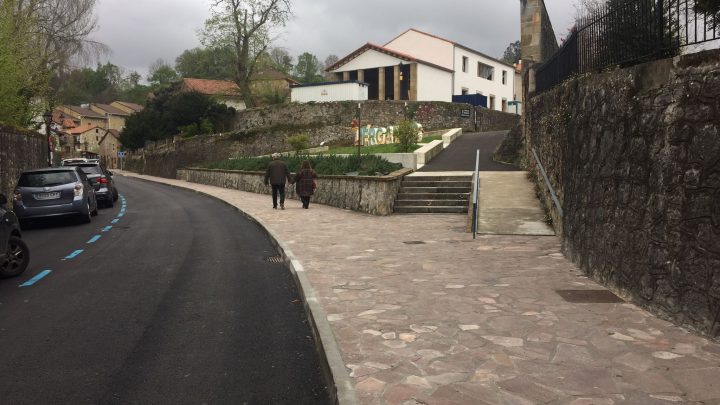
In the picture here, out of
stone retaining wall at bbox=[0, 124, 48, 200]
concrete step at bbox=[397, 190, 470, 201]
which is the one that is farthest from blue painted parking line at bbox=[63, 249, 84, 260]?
stone retaining wall at bbox=[0, 124, 48, 200]

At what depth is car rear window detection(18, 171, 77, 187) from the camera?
46.8ft

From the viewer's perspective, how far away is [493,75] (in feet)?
182

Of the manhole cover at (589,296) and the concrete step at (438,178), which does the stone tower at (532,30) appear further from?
the manhole cover at (589,296)

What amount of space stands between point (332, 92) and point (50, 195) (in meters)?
31.4

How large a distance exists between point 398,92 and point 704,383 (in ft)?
143

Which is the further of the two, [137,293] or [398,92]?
[398,92]

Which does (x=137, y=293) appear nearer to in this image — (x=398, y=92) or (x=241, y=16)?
(x=398, y=92)

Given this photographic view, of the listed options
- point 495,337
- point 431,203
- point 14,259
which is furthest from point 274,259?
point 431,203

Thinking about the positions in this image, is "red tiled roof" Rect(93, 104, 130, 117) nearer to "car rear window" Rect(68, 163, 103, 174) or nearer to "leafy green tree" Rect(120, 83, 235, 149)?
"leafy green tree" Rect(120, 83, 235, 149)

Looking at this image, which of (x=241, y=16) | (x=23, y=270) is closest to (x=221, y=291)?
(x=23, y=270)

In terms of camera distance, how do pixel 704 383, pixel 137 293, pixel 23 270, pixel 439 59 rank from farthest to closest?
pixel 439 59 < pixel 23 270 < pixel 137 293 < pixel 704 383

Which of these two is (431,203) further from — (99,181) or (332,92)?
(332,92)

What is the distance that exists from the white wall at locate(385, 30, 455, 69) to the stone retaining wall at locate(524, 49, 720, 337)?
42653mm

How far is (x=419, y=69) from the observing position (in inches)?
1768
